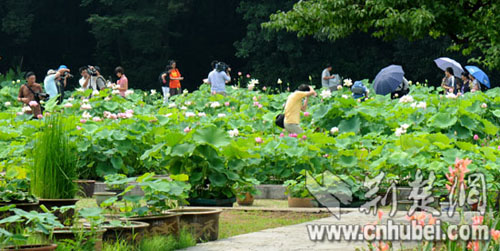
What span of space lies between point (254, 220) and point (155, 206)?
5.89 feet

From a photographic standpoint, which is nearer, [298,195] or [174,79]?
[298,195]

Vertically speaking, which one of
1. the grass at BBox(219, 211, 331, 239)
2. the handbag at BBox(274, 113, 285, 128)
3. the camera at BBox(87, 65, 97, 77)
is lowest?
the grass at BBox(219, 211, 331, 239)

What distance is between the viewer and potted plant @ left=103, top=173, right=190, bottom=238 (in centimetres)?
637

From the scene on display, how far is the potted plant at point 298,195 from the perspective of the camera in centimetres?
952

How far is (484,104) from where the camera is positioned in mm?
13719

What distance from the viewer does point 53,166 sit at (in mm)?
7062

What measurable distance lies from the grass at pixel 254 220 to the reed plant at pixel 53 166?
4.63 ft

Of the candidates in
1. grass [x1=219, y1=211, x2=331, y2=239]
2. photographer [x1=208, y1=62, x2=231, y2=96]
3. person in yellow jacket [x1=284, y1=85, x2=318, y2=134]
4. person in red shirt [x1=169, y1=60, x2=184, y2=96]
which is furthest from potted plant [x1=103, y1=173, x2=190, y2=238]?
person in red shirt [x1=169, y1=60, x2=184, y2=96]

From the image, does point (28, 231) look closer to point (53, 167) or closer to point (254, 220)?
point (53, 167)

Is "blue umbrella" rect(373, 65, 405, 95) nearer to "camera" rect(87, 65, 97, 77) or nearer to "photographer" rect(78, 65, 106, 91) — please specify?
"photographer" rect(78, 65, 106, 91)

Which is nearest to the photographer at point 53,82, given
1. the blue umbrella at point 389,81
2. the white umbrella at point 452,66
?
the blue umbrella at point 389,81

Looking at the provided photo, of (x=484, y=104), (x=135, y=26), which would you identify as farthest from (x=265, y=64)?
(x=484, y=104)

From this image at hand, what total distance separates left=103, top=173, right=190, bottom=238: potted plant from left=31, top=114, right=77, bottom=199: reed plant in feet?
1.69

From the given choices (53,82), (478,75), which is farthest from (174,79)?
(478,75)
